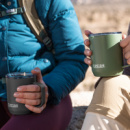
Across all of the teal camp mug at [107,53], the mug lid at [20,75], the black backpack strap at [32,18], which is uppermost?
the black backpack strap at [32,18]

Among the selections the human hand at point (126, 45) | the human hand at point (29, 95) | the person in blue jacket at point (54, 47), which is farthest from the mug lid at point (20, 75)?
the human hand at point (126, 45)

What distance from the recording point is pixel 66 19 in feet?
6.09

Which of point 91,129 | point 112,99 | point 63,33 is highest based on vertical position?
point 63,33

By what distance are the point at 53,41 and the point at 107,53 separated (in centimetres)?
59

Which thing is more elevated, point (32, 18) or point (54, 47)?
point (32, 18)

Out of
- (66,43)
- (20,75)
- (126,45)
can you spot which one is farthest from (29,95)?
(126,45)

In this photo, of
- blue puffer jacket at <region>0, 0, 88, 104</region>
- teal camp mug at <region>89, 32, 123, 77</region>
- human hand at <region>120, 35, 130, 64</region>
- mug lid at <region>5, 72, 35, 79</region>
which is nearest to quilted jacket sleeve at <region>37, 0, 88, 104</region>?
blue puffer jacket at <region>0, 0, 88, 104</region>

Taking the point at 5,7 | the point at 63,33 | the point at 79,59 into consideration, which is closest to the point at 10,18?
the point at 5,7

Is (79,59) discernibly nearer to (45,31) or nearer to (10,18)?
(45,31)

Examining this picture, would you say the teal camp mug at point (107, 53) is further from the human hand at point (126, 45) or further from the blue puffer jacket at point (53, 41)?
the blue puffer jacket at point (53, 41)

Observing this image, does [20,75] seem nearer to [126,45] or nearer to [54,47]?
[54,47]

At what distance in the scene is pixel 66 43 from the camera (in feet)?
6.10

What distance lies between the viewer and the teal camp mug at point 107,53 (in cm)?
141

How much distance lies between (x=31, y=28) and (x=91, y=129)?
838 millimetres
